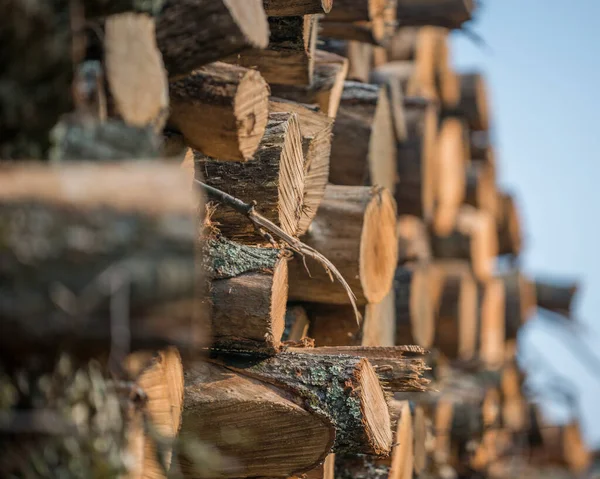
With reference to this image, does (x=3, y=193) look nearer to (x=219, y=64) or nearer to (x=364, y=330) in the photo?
(x=219, y=64)

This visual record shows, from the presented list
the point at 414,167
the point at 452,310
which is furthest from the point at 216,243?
the point at 452,310

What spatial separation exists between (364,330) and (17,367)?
1.24m

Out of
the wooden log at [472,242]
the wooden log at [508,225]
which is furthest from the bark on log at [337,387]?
the wooden log at [508,225]

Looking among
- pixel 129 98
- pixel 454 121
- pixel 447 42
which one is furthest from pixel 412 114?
pixel 129 98

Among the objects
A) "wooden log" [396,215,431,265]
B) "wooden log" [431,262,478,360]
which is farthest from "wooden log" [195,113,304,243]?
"wooden log" [431,262,478,360]

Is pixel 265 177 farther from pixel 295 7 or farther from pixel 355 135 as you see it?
pixel 355 135

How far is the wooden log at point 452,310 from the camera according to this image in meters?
3.50

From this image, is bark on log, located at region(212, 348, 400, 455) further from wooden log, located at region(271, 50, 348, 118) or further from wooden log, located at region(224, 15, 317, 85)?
wooden log, located at region(271, 50, 348, 118)

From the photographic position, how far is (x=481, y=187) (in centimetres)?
442

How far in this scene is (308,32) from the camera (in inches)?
75.8

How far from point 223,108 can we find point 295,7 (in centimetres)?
30

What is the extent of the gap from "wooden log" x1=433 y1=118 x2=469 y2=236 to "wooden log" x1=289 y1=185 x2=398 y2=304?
1.63 m

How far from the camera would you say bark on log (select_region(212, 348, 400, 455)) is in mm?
1609

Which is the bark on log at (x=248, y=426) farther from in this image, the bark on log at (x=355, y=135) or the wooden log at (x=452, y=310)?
the wooden log at (x=452, y=310)
